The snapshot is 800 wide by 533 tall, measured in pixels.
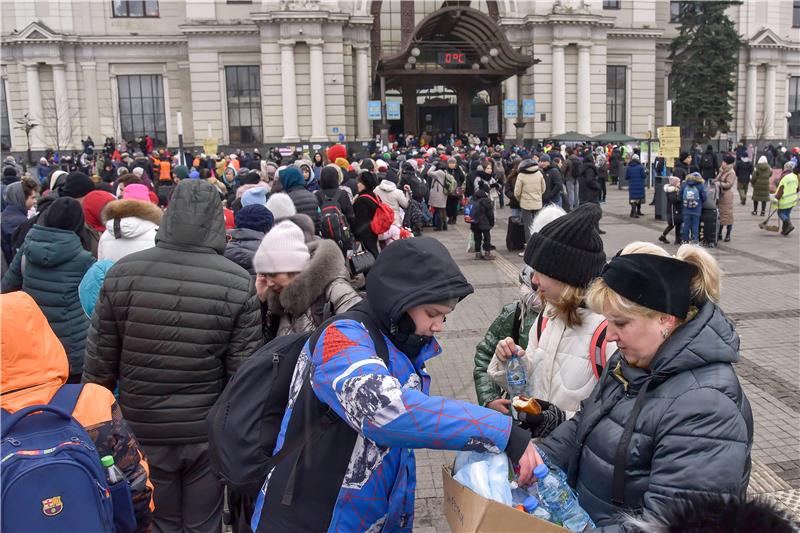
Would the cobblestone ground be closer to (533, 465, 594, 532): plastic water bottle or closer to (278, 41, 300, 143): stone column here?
(533, 465, 594, 532): plastic water bottle

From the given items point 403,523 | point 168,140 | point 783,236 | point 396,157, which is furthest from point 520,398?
point 168,140

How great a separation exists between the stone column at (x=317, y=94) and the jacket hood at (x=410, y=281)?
32.4 meters

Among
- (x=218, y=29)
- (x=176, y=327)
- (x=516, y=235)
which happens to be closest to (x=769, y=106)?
(x=218, y=29)

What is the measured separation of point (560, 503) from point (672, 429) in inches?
16.0

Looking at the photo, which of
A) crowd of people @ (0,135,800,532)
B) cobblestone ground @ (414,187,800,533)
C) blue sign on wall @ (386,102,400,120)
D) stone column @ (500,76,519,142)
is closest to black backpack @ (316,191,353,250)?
cobblestone ground @ (414,187,800,533)

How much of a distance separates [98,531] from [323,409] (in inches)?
32.4

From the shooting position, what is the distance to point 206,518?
3883 mm

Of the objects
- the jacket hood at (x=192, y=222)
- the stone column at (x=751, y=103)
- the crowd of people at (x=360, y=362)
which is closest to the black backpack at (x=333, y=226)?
the crowd of people at (x=360, y=362)

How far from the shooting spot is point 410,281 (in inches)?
→ 88.0

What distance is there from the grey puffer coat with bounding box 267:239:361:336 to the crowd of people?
0.01 meters

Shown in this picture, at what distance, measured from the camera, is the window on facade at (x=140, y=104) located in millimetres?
37438

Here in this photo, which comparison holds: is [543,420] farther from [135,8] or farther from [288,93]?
[135,8]

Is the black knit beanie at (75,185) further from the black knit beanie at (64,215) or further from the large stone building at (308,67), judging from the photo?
the large stone building at (308,67)

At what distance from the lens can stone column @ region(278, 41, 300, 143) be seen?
32.9 meters
